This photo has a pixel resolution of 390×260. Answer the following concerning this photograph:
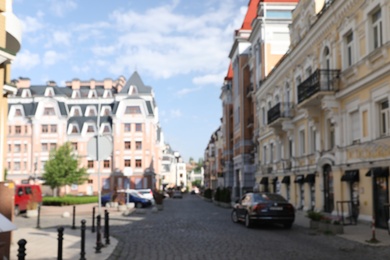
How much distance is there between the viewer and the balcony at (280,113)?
30.5 m

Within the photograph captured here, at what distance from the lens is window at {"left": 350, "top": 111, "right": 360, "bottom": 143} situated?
20578 mm

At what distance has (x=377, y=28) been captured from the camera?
18516mm

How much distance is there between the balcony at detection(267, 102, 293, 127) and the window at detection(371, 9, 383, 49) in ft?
38.7

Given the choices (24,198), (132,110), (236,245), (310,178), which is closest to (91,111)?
(132,110)

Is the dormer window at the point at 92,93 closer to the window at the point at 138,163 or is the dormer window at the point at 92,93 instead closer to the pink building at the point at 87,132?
the pink building at the point at 87,132

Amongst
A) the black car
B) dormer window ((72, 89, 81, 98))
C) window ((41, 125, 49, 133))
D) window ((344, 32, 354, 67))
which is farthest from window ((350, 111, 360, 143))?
dormer window ((72, 89, 81, 98))

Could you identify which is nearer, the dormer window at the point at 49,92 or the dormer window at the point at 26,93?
the dormer window at the point at 49,92

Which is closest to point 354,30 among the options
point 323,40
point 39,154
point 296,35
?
point 323,40

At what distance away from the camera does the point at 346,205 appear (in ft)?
70.2

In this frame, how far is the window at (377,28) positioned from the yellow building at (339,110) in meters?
0.04

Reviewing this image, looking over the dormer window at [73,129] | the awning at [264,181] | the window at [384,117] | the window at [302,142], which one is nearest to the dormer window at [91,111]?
the dormer window at [73,129]

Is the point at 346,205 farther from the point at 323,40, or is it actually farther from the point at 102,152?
the point at 102,152

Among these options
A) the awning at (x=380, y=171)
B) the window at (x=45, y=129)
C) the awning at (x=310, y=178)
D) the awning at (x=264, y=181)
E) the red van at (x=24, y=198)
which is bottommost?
the red van at (x=24, y=198)

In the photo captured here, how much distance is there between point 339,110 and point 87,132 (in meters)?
58.9
